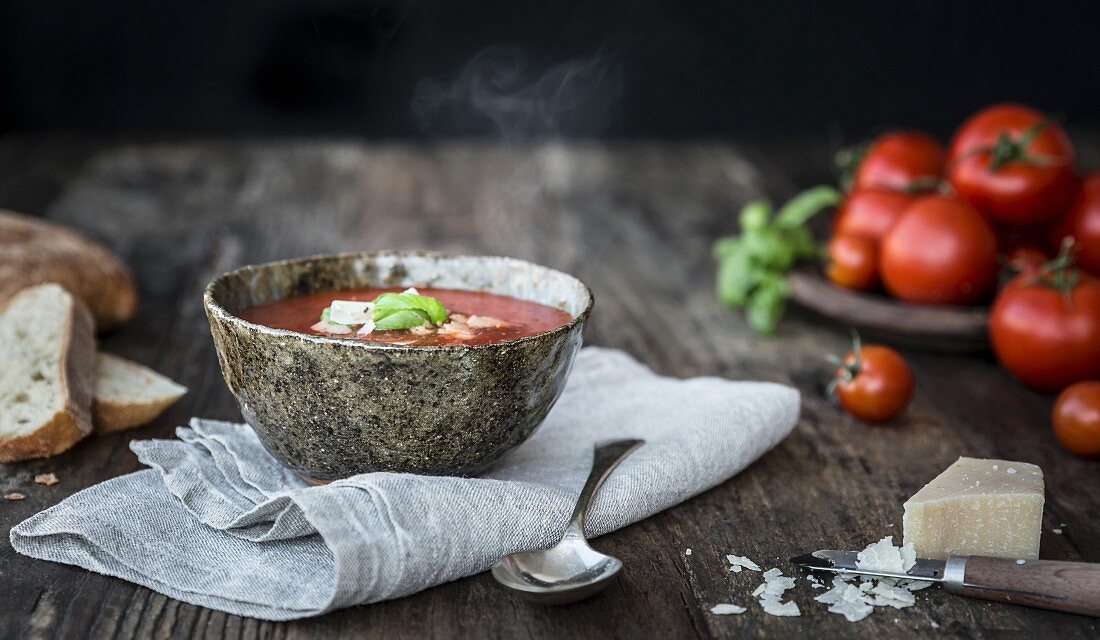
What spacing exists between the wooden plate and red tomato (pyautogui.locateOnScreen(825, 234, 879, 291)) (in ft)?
0.12

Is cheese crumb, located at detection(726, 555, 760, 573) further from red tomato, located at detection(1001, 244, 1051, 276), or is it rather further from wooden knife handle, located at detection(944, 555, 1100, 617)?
red tomato, located at detection(1001, 244, 1051, 276)

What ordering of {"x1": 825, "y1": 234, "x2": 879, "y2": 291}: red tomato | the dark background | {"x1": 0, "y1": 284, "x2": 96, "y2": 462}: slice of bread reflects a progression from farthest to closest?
1. the dark background
2. {"x1": 825, "y1": 234, "x2": 879, "y2": 291}: red tomato
3. {"x1": 0, "y1": 284, "x2": 96, "y2": 462}: slice of bread

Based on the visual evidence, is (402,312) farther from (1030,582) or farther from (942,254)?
(942,254)

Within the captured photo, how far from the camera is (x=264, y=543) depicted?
1.75 m

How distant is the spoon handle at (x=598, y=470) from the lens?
5.84 ft

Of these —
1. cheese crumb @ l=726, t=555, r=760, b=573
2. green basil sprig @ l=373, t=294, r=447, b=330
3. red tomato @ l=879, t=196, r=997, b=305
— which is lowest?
cheese crumb @ l=726, t=555, r=760, b=573

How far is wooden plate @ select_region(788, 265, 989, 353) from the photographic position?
9.73ft

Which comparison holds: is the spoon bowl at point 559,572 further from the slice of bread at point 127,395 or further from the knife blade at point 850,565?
the slice of bread at point 127,395

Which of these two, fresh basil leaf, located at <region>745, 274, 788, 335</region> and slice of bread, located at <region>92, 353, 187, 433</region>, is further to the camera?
fresh basil leaf, located at <region>745, 274, 788, 335</region>

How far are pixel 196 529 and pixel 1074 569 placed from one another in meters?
1.42

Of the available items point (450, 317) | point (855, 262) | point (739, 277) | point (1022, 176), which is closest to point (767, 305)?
point (739, 277)

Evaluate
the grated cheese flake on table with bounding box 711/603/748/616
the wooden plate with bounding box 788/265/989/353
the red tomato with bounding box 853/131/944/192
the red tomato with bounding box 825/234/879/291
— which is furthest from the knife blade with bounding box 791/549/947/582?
the red tomato with bounding box 853/131/944/192

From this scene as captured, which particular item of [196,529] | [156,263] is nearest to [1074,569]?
[196,529]

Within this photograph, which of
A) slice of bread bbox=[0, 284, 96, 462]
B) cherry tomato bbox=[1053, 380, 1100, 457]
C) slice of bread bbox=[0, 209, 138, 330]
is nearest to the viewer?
slice of bread bbox=[0, 284, 96, 462]
